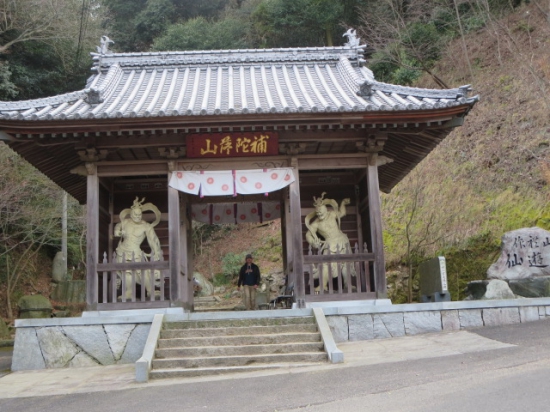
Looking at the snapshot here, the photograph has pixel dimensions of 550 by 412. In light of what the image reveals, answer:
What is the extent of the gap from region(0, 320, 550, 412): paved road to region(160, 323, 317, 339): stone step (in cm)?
151

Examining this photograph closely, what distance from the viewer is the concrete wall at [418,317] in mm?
8875

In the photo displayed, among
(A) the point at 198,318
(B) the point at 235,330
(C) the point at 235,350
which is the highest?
(A) the point at 198,318

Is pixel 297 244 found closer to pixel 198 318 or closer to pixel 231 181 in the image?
pixel 231 181

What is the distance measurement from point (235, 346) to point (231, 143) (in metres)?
3.66

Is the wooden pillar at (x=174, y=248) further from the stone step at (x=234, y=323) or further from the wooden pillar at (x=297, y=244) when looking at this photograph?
the wooden pillar at (x=297, y=244)

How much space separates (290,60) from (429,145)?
408cm

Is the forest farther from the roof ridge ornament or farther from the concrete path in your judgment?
the roof ridge ornament

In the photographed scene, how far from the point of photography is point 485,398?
16.4 ft

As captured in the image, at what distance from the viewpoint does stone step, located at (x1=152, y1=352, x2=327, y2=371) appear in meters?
7.44

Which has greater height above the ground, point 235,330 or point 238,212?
point 238,212

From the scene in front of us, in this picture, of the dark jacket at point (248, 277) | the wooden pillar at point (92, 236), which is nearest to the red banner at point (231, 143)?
the wooden pillar at point (92, 236)

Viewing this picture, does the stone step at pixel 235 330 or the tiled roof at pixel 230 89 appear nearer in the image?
the stone step at pixel 235 330

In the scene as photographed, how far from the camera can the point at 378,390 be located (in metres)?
5.60

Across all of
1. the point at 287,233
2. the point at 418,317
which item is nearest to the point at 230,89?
the point at 287,233
